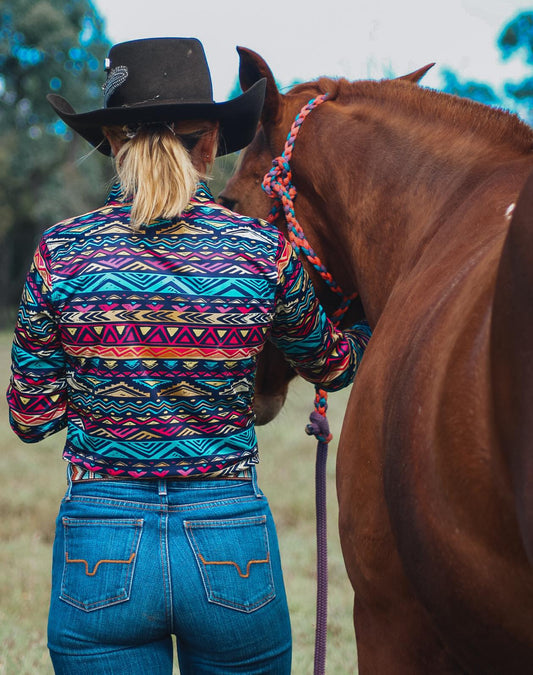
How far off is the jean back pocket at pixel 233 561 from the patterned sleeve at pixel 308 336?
492mm

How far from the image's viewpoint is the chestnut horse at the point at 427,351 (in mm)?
1254

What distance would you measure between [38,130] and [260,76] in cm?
2791

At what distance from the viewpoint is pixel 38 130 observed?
28.1 metres

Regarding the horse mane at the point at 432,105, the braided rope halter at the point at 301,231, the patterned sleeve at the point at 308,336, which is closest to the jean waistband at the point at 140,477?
the patterned sleeve at the point at 308,336

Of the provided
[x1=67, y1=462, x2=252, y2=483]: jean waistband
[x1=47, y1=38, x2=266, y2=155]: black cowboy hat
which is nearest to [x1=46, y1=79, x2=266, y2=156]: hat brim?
[x1=47, y1=38, x2=266, y2=155]: black cowboy hat

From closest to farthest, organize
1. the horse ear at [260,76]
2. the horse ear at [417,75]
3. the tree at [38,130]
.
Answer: the horse ear at [260,76] → the horse ear at [417,75] → the tree at [38,130]

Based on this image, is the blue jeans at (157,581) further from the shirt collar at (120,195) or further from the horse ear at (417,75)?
the horse ear at (417,75)

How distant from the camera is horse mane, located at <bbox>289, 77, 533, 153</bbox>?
6.45 ft

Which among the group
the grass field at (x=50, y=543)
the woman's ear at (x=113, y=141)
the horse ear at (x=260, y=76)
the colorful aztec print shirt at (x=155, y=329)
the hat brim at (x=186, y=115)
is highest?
the horse ear at (x=260, y=76)

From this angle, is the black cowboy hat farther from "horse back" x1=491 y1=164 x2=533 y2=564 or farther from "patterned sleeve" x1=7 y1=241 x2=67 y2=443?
"horse back" x1=491 y1=164 x2=533 y2=564

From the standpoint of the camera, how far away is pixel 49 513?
18.4ft

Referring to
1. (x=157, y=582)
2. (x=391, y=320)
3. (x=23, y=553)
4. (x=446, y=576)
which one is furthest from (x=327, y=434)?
(x=23, y=553)

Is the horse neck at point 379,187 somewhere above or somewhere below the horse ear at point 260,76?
below

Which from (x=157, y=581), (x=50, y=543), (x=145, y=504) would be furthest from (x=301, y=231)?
(x=50, y=543)
